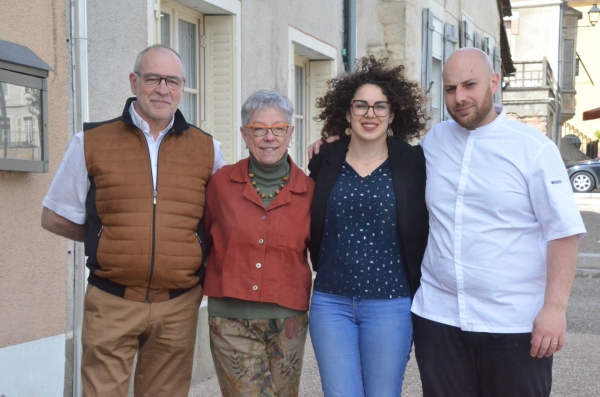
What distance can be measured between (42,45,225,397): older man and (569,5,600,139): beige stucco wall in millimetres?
43294

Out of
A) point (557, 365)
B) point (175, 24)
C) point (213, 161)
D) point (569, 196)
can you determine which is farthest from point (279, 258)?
point (557, 365)

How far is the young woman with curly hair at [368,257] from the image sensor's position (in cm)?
323

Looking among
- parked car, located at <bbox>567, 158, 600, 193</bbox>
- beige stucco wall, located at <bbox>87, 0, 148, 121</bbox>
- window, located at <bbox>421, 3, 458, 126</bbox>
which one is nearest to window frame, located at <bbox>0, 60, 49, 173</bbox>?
beige stucco wall, located at <bbox>87, 0, 148, 121</bbox>

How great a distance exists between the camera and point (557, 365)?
20.6 feet

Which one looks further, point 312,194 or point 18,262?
point 18,262

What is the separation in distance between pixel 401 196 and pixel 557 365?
3.62 m

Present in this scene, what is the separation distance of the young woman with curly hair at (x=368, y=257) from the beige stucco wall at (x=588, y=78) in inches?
1691

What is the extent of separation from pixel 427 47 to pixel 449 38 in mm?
1372

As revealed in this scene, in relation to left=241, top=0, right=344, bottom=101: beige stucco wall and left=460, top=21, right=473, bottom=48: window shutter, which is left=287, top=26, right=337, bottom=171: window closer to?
left=241, top=0, right=344, bottom=101: beige stucco wall

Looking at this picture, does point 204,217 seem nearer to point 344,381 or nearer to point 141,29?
point 344,381

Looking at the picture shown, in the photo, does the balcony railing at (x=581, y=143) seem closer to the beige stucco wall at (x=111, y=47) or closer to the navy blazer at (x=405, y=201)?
the beige stucco wall at (x=111, y=47)

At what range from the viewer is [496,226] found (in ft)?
10.0

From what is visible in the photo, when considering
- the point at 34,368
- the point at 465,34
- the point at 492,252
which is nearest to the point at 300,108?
the point at 34,368

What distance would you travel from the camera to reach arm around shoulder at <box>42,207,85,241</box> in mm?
3363
